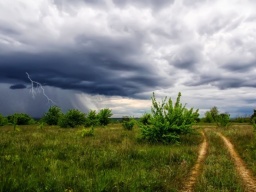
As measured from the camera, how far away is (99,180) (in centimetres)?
805

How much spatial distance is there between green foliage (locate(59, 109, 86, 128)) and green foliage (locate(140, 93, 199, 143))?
77.2ft

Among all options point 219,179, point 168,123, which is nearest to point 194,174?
point 219,179

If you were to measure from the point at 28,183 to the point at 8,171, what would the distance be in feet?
5.76

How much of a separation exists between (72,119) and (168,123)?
26.3 metres

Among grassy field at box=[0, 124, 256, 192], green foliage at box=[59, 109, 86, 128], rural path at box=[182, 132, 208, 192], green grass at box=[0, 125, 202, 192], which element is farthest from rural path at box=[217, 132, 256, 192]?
green foliage at box=[59, 109, 86, 128]

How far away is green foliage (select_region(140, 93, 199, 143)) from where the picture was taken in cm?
1948

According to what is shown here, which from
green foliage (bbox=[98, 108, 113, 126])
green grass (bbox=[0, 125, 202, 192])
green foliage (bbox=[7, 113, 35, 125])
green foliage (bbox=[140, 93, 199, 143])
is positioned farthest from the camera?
green foliage (bbox=[7, 113, 35, 125])

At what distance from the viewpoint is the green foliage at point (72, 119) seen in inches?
1634

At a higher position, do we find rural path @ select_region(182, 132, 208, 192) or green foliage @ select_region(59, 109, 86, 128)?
green foliage @ select_region(59, 109, 86, 128)

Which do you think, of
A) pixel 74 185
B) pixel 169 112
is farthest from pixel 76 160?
pixel 169 112

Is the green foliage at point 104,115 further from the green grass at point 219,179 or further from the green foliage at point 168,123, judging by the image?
the green grass at point 219,179

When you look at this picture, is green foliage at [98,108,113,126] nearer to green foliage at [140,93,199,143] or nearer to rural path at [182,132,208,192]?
green foliage at [140,93,199,143]

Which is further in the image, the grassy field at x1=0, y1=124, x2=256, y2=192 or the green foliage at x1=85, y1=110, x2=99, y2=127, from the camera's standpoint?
the green foliage at x1=85, y1=110, x2=99, y2=127

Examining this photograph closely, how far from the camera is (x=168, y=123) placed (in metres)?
19.3
